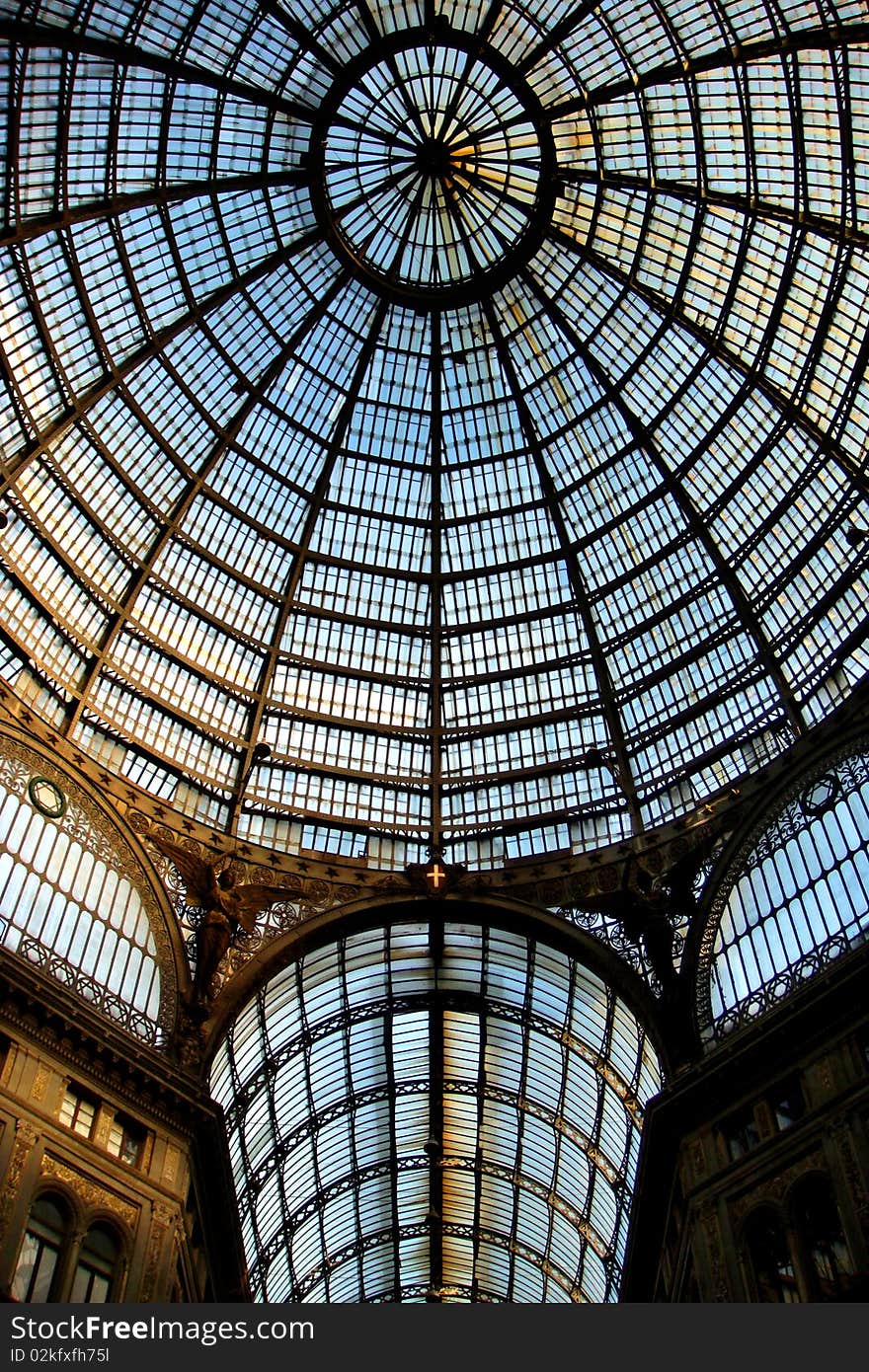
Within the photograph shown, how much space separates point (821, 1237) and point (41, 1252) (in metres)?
17.8

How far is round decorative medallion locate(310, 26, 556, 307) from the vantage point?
46.0 metres

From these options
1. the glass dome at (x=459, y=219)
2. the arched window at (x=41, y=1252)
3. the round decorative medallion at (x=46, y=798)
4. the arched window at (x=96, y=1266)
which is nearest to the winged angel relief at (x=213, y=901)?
the glass dome at (x=459, y=219)

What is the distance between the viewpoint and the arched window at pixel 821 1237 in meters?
30.2

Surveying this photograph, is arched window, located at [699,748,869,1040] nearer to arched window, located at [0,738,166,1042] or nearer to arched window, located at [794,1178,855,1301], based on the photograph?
arched window, located at [794,1178,855,1301]

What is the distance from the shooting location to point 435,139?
4794 cm

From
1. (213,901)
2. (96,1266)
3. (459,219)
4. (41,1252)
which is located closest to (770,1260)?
(96,1266)

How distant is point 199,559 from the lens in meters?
48.9

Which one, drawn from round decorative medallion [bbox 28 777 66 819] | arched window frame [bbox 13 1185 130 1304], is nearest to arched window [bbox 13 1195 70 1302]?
arched window frame [bbox 13 1185 130 1304]

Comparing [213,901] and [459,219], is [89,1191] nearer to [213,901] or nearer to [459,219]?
[213,901]

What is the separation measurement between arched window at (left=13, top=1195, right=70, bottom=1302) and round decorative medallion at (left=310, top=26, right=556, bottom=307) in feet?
113

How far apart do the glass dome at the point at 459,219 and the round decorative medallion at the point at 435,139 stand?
4.9 inches

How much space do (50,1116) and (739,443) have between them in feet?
99.5

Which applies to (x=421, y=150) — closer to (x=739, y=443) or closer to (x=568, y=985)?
(x=739, y=443)

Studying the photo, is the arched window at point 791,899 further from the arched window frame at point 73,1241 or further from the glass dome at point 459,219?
the arched window frame at point 73,1241
